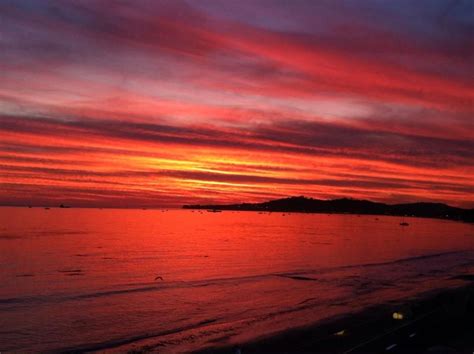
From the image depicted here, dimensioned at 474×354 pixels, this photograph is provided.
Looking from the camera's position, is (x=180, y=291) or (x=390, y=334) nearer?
(x=390, y=334)

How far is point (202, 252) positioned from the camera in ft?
273

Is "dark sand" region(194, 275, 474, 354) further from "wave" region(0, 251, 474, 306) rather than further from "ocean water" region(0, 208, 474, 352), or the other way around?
"wave" region(0, 251, 474, 306)

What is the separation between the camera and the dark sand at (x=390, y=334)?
20594 millimetres

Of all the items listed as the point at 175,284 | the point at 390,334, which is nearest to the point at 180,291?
the point at 175,284

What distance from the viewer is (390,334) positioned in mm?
23359

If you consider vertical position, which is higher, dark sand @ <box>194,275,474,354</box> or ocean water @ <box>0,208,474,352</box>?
dark sand @ <box>194,275,474,354</box>

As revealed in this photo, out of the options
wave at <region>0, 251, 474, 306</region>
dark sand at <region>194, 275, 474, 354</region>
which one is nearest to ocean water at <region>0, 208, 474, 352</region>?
wave at <region>0, 251, 474, 306</region>

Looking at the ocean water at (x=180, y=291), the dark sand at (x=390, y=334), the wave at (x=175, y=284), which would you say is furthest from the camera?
the wave at (x=175, y=284)

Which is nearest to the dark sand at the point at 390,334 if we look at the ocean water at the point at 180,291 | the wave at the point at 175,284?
the ocean water at the point at 180,291

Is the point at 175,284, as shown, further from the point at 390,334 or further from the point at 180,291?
the point at 390,334

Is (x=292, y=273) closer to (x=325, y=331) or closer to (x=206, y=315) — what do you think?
(x=206, y=315)

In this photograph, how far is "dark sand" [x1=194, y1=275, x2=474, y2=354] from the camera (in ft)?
67.6

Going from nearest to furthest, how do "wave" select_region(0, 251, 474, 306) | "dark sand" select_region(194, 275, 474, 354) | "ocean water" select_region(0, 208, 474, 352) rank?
1. "dark sand" select_region(194, 275, 474, 354)
2. "ocean water" select_region(0, 208, 474, 352)
3. "wave" select_region(0, 251, 474, 306)

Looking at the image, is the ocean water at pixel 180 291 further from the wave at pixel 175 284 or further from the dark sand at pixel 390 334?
the dark sand at pixel 390 334
